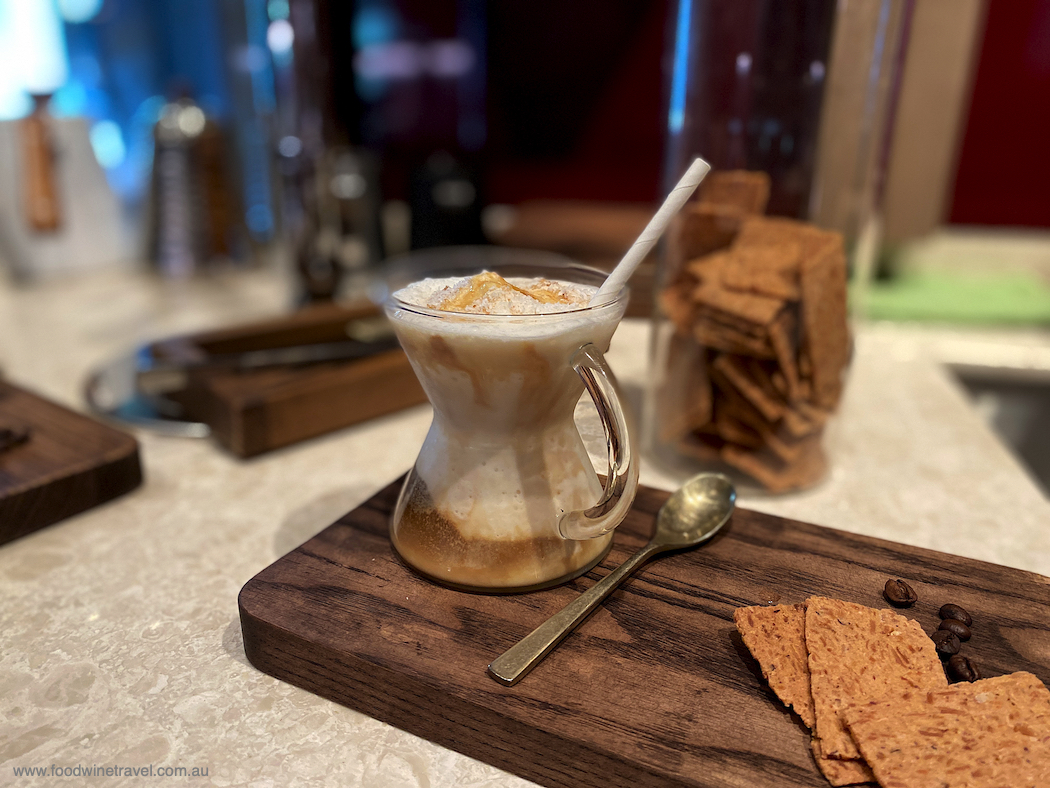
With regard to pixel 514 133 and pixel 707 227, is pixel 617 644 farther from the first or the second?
pixel 514 133

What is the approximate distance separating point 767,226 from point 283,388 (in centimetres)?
53

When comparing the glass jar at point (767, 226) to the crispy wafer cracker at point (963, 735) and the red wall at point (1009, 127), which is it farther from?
the red wall at point (1009, 127)

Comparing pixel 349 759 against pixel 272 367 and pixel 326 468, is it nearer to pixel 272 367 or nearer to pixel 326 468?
pixel 326 468

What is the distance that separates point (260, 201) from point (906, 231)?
4.58 feet

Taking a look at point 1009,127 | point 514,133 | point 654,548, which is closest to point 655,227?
point 654,548

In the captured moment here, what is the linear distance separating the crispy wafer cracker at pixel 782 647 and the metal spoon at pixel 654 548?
86 millimetres

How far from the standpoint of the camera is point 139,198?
170cm

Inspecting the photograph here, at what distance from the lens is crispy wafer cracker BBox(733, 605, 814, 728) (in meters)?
0.41

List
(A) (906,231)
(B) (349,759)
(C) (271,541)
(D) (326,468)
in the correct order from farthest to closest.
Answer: (A) (906,231), (D) (326,468), (C) (271,541), (B) (349,759)

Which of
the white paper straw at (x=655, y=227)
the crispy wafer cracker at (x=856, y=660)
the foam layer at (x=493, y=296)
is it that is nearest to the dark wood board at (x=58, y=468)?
the foam layer at (x=493, y=296)

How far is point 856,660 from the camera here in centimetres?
43

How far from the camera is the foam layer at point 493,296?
1.57 feet

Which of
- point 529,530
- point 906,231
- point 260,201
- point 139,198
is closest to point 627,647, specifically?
point 529,530

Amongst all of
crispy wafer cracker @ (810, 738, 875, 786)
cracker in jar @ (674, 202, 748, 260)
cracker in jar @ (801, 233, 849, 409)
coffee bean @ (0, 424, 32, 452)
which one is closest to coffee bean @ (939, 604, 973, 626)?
crispy wafer cracker @ (810, 738, 875, 786)
